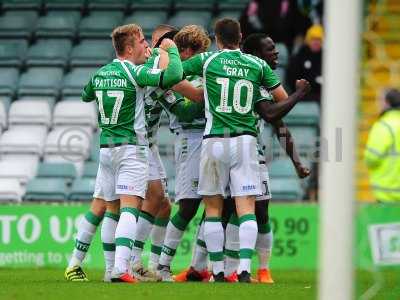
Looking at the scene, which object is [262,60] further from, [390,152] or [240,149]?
[390,152]

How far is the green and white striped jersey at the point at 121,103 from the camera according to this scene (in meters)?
8.91

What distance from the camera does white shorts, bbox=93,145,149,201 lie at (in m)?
8.86

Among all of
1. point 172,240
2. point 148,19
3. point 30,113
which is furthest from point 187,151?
point 148,19

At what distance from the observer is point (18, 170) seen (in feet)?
48.3

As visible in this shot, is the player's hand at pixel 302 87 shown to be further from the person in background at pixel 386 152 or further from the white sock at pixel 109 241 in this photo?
the white sock at pixel 109 241

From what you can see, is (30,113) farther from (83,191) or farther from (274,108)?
(274,108)

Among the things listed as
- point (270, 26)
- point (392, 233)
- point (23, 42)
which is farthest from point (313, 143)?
point (392, 233)

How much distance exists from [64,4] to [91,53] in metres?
1.42

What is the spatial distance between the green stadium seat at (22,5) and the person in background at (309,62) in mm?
4553

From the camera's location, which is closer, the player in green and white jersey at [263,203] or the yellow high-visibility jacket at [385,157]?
the yellow high-visibility jacket at [385,157]

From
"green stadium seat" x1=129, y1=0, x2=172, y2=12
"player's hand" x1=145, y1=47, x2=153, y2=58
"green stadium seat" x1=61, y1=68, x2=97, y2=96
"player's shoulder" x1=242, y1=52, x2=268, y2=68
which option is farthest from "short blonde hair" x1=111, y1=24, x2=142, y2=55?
"green stadium seat" x1=129, y1=0, x2=172, y2=12

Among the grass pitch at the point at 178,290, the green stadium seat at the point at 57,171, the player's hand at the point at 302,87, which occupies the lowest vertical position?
the grass pitch at the point at 178,290

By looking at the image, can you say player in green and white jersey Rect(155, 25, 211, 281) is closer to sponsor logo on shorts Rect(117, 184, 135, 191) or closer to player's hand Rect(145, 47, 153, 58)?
player's hand Rect(145, 47, 153, 58)

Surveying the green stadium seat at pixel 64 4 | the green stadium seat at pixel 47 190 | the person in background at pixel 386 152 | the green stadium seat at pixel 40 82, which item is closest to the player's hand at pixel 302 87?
the person in background at pixel 386 152
